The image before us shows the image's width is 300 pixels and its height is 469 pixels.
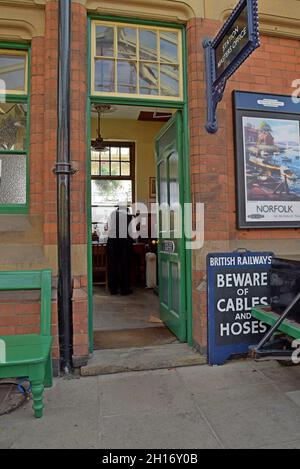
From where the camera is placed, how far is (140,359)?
3475mm

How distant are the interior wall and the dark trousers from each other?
285 centimetres

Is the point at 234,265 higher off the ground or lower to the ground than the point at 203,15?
lower

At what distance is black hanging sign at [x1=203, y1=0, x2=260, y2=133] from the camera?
2729 millimetres

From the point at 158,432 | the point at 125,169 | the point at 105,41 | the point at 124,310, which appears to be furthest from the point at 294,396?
the point at 125,169

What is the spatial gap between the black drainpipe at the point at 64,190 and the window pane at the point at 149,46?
855mm

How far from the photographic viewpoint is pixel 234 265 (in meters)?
3.63

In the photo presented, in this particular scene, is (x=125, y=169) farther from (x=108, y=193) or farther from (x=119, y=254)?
(x=119, y=254)

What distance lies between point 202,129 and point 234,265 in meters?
1.48

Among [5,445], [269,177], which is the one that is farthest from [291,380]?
[5,445]

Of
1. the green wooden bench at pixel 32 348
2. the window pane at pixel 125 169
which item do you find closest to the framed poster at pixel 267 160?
the green wooden bench at pixel 32 348

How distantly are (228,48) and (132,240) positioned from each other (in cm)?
510

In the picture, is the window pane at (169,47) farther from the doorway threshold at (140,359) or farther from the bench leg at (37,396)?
the bench leg at (37,396)
